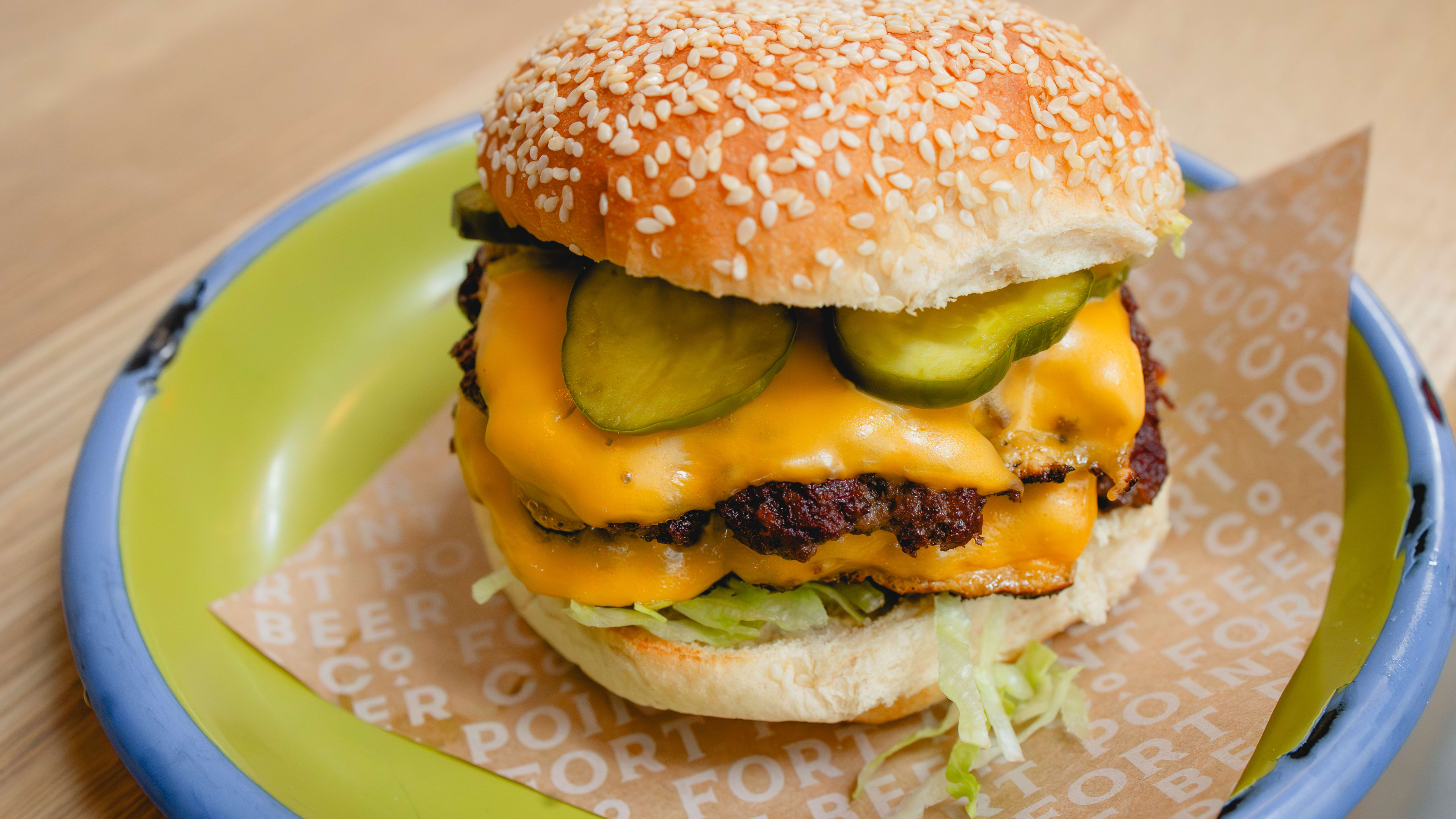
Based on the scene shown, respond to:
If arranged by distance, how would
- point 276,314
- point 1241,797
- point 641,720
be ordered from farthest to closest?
point 276,314 → point 641,720 → point 1241,797

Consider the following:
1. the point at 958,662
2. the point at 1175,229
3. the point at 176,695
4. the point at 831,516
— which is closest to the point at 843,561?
the point at 831,516

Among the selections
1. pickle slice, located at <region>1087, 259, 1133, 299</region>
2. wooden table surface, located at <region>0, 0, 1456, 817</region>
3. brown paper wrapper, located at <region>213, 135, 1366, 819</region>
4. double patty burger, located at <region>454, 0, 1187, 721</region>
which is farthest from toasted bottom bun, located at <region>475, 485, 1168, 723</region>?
wooden table surface, located at <region>0, 0, 1456, 817</region>

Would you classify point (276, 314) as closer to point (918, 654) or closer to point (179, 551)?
point (179, 551)

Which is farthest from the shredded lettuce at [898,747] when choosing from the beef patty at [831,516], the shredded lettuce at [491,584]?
the shredded lettuce at [491,584]

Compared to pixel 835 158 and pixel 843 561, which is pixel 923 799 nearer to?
pixel 843 561

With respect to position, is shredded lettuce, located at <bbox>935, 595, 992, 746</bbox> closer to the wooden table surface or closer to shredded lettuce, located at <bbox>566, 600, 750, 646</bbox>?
shredded lettuce, located at <bbox>566, 600, 750, 646</bbox>

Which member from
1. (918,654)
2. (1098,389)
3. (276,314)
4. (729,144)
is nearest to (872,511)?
(918,654)
